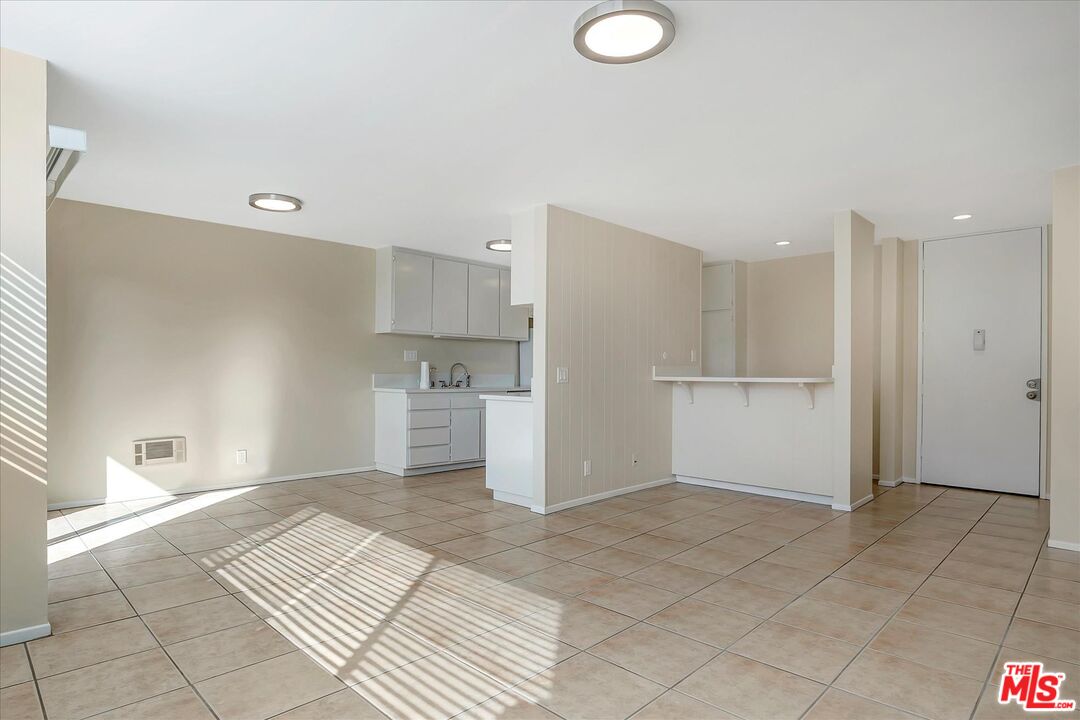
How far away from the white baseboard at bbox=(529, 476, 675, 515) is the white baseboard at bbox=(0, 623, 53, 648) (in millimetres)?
2955

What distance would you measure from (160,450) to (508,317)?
3.95 meters

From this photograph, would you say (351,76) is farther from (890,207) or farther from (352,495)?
(890,207)

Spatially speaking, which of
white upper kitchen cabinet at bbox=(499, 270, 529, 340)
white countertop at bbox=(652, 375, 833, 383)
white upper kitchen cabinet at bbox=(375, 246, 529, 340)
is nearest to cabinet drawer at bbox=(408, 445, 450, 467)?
white upper kitchen cabinet at bbox=(375, 246, 529, 340)

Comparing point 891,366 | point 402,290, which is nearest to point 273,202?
point 402,290

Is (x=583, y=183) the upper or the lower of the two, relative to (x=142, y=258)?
upper

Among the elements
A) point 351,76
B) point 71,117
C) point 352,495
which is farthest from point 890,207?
point 71,117

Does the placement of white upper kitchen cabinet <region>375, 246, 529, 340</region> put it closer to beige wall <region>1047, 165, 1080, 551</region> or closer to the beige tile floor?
the beige tile floor

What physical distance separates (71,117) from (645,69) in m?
2.96

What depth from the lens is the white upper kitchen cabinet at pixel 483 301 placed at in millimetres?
7051

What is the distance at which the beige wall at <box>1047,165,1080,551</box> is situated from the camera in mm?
3742

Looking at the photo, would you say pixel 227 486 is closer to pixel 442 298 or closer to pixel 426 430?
pixel 426 430

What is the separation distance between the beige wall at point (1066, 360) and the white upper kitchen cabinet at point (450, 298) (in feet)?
17.2

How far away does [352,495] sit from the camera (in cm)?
525

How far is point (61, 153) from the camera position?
328 cm
